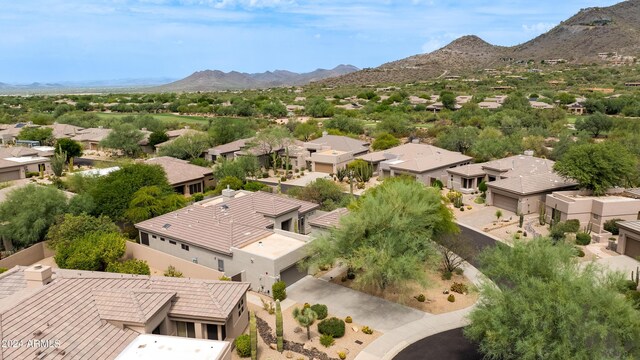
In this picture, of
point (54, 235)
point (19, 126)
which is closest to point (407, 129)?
point (54, 235)

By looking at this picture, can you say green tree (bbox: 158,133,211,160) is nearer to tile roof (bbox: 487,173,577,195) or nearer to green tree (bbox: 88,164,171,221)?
green tree (bbox: 88,164,171,221)

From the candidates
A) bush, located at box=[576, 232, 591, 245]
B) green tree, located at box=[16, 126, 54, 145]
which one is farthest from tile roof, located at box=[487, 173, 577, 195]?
green tree, located at box=[16, 126, 54, 145]

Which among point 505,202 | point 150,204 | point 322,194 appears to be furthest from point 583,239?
point 150,204

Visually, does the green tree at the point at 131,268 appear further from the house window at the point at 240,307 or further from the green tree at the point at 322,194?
the green tree at the point at 322,194

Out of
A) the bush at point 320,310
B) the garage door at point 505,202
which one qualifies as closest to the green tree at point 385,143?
the garage door at point 505,202

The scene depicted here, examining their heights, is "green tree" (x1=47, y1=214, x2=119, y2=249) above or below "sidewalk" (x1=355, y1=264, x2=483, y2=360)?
above

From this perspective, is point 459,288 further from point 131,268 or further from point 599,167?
point 599,167
